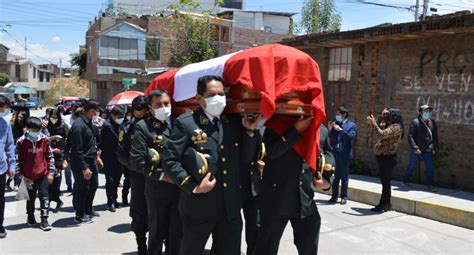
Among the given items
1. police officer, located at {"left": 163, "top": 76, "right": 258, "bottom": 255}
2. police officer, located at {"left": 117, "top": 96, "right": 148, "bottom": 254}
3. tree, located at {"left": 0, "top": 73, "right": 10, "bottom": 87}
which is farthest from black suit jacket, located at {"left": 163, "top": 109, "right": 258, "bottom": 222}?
tree, located at {"left": 0, "top": 73, "right": 10, "bottom": 87}

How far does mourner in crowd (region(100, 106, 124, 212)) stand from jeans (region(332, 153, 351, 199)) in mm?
3865

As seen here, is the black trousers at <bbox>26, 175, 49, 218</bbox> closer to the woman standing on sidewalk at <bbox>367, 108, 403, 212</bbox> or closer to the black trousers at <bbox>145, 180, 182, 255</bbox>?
the black trousers at <bbox>145, 180, 182, 255</bbox>

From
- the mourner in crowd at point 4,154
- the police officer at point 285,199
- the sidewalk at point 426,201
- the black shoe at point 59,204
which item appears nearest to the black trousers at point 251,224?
the police officer at point 285,199

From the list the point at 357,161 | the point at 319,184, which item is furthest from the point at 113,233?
the point at 357,161

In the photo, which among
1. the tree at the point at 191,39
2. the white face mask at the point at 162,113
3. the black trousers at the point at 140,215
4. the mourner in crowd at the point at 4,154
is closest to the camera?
the white face mask at the point at 162,113

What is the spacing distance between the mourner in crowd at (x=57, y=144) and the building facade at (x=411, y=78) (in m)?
6.58

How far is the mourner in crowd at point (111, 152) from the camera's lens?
7.17 meters

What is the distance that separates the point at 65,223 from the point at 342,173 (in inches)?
185

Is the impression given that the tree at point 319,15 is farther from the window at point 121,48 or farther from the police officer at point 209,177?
the police officer at point 209,177

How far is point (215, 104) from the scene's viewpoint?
319 cm

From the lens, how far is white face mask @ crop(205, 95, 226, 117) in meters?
3.19

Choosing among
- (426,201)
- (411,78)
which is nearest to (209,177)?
(426,201)

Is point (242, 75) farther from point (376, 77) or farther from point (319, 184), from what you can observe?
point (376, 77)

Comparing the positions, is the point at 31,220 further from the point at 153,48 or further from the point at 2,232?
the point at 153,48
